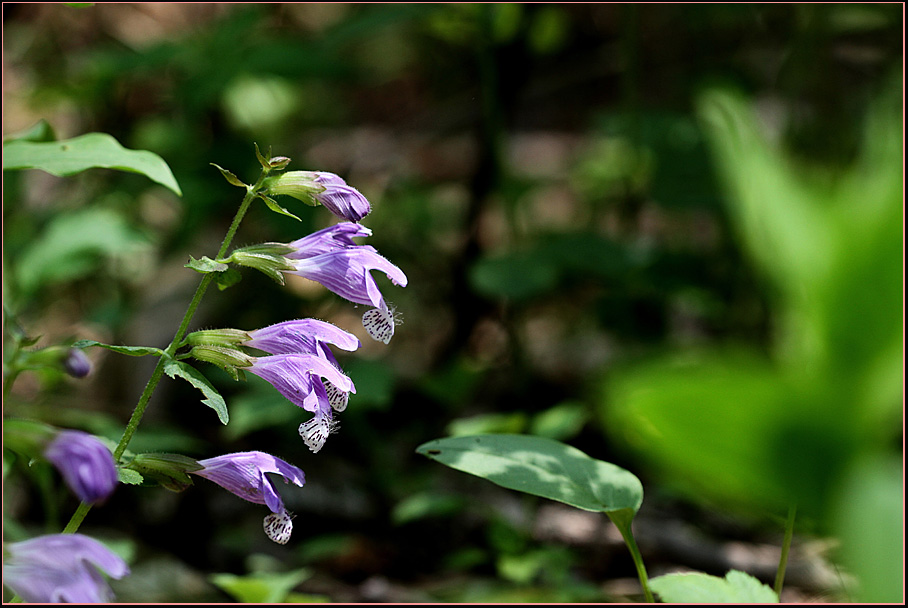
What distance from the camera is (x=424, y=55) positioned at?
5.10 metres

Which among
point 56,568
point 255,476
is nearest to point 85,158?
point 255,476

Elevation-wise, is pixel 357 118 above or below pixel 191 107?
below

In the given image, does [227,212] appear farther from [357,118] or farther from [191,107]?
[357,118]

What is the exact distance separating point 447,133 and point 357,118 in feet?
5.05

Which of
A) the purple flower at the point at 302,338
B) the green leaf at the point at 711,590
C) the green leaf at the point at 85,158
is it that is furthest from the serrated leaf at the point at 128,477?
the green leaf at the point at 711,590

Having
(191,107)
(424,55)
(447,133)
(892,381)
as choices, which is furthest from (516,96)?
(892,381)

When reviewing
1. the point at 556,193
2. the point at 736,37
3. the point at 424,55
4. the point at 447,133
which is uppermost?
the point at 736,37

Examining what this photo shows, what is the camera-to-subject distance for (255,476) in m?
1.12

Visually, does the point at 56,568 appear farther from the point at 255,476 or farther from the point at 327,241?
the point at 327,241

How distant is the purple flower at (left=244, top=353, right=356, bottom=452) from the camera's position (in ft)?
3.65

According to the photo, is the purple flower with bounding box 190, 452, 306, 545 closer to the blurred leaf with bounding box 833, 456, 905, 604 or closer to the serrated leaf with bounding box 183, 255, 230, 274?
the serrated leaf with bounding box 183, 255, 230, 274

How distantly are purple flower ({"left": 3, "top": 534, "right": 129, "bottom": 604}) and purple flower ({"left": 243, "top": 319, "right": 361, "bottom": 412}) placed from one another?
0.40 m

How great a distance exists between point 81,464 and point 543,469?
0.67 meters

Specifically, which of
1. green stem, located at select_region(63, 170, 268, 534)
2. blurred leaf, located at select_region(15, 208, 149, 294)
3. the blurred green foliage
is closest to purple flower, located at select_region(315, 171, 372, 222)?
green stem, located at select_region(63, 170, 268, 534)
